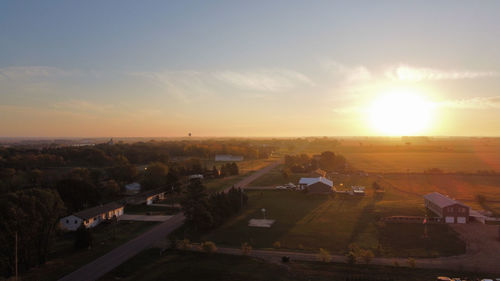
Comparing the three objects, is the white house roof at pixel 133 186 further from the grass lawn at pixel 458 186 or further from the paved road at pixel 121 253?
the grass lawn at pixel 458 186

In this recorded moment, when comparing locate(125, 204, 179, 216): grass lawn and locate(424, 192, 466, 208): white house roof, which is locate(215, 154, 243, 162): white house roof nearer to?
locate(125, 204, 179, 216): grass lawn

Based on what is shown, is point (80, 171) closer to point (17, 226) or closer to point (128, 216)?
point (128, 216)

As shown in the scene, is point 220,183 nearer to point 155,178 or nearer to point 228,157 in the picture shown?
point 155,178

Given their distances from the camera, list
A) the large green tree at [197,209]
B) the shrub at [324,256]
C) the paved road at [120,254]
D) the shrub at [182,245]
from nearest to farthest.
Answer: the paved road at [120,254]
the shrub at [324,256]
the shrub at [182,245]
the large green tree at [197,209]

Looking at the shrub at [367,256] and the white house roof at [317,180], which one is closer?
the shrub at [367,256]

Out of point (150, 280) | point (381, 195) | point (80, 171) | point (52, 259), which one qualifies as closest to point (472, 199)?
point (381, 195)

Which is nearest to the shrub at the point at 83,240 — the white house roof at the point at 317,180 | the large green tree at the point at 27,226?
the large green tree at the point at 27,226
